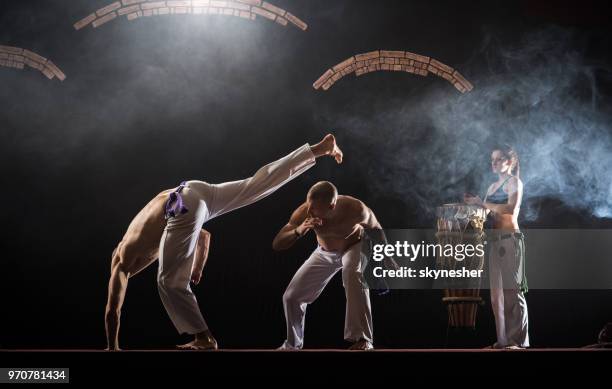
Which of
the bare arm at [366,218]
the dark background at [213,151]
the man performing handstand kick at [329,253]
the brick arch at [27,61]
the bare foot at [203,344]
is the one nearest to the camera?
the bare foot at [203,344]

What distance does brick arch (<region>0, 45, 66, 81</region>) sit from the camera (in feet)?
18.2

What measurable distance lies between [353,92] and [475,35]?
122 centimetres

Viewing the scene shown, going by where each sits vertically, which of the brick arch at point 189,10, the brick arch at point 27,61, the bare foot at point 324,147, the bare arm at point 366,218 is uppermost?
the brick arch at point 189,10

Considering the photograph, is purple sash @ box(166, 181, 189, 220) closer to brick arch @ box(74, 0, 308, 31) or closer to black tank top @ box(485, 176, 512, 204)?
brick arch @ box(74, 0, 308, 31)

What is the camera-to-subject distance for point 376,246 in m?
5.33

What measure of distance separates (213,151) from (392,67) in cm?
170

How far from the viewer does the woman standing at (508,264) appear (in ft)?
15.0

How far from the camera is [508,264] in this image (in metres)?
4.63

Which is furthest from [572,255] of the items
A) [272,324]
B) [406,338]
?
[272,324]

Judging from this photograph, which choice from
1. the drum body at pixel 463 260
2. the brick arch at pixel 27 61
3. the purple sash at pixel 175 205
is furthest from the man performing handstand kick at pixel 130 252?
the drum body at pixel 463 260

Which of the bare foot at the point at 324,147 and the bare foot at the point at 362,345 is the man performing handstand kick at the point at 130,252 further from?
the bare foot at the point at 362,345

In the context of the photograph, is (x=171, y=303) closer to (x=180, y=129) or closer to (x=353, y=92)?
(x=180, y=129)

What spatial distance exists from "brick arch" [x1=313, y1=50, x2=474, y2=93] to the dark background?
64 millimetres

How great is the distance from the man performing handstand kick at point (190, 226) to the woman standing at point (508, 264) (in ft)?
4.68
